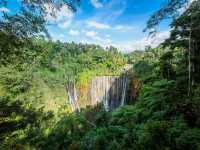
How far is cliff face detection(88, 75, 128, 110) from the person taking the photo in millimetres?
18594

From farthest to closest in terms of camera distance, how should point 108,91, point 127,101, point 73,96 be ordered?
point 73,96, point 108,91, point 127,101

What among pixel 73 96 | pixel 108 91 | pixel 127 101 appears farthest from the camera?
pixel 73 96

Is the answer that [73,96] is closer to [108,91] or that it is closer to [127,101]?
[108,91]

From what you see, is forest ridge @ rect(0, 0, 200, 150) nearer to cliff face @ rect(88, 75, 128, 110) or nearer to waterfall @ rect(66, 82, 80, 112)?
cliff face @ rect(88, 75, 128, 110)

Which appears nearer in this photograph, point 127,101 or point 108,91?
point 127,101

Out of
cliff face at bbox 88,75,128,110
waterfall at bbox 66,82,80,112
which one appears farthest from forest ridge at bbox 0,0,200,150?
waterfall at bbox 66,82,80,112

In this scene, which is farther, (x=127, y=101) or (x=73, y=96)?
(x=73, y=96)

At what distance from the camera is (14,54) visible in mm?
5520

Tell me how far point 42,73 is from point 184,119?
19.8 metres

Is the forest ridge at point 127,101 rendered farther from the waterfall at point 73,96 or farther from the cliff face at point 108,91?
the waterfall at point 73,96

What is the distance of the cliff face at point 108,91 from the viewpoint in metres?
18.6

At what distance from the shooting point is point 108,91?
64.8ft

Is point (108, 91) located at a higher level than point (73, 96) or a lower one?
higher

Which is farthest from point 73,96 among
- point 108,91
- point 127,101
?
point 127,101
